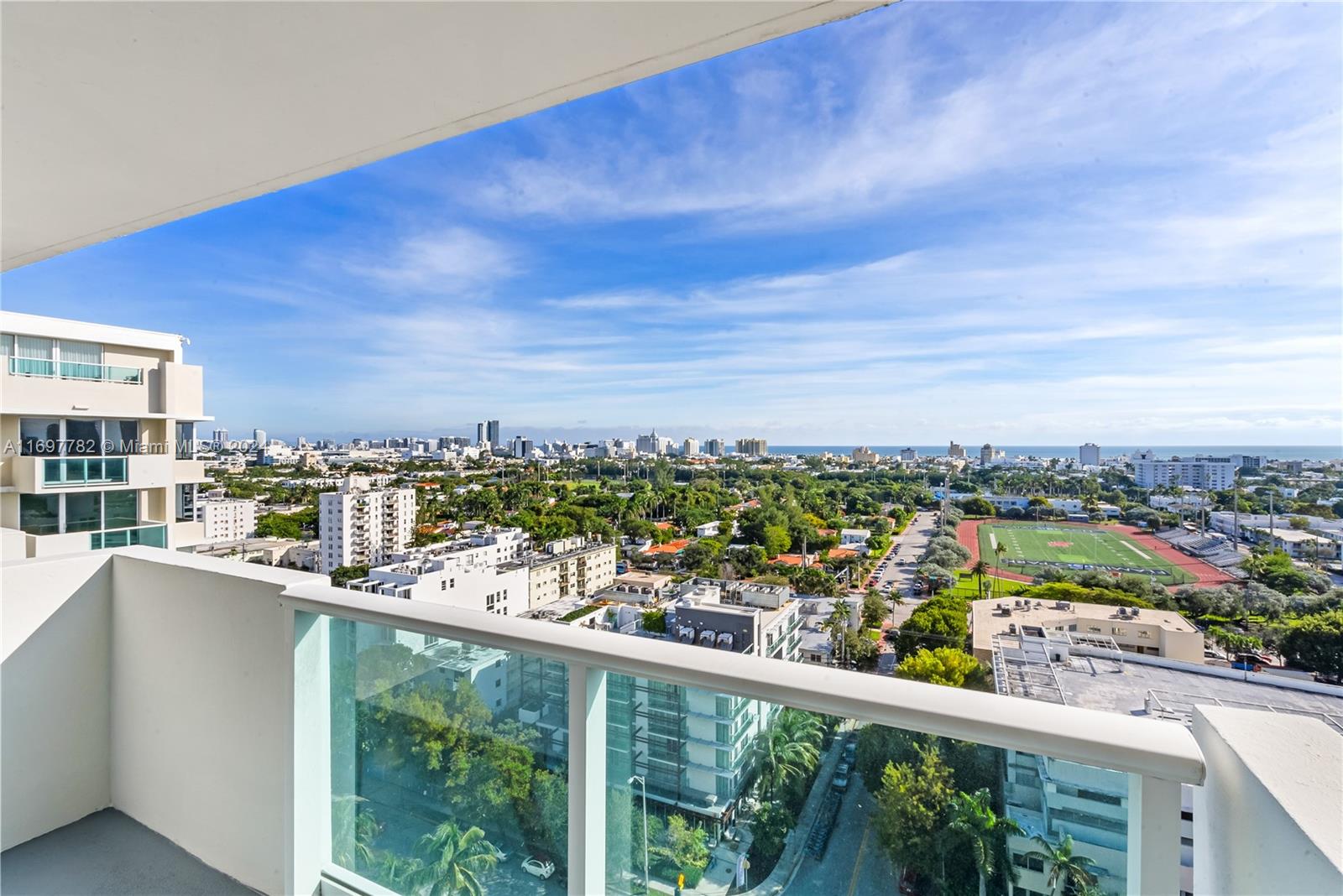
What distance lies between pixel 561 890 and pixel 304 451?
7.69 meters

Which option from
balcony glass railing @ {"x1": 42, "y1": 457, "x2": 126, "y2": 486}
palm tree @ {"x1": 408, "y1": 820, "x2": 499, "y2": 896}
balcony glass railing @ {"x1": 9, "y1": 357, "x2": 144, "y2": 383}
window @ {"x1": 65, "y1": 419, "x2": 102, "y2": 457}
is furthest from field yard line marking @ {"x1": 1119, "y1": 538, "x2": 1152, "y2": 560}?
balcony glass railing @ {"x1": 9, "y1": 357, "x2": 144, "y2": 383}

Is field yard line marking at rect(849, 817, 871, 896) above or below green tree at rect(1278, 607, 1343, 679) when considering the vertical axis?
above

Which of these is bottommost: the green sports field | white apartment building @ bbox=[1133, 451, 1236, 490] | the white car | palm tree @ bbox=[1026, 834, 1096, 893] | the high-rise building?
the green sports field

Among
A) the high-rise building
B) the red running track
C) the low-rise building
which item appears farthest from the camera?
the high-rise building

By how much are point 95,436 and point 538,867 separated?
8659mm

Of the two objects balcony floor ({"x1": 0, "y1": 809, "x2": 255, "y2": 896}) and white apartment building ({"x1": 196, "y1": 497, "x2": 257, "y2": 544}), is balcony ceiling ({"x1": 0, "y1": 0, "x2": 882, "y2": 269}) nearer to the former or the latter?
balcony floor ({"x1": 0, "y1": 809, "x2": 255, "y2": 896})

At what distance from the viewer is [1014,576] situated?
17.4 ft

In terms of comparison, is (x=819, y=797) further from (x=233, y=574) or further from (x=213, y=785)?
(x=213, y=785)

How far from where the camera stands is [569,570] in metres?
6.22

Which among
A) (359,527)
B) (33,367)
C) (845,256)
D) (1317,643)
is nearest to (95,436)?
(33,367)

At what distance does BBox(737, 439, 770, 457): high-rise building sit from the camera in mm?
10234

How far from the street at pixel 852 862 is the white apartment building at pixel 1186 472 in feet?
15.9

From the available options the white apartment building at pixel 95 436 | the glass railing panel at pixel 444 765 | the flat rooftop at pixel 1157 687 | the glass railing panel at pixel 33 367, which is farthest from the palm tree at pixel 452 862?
the glass railing panel at pixel 33 367

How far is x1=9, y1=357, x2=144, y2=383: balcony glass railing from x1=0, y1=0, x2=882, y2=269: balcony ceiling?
7431 mm
